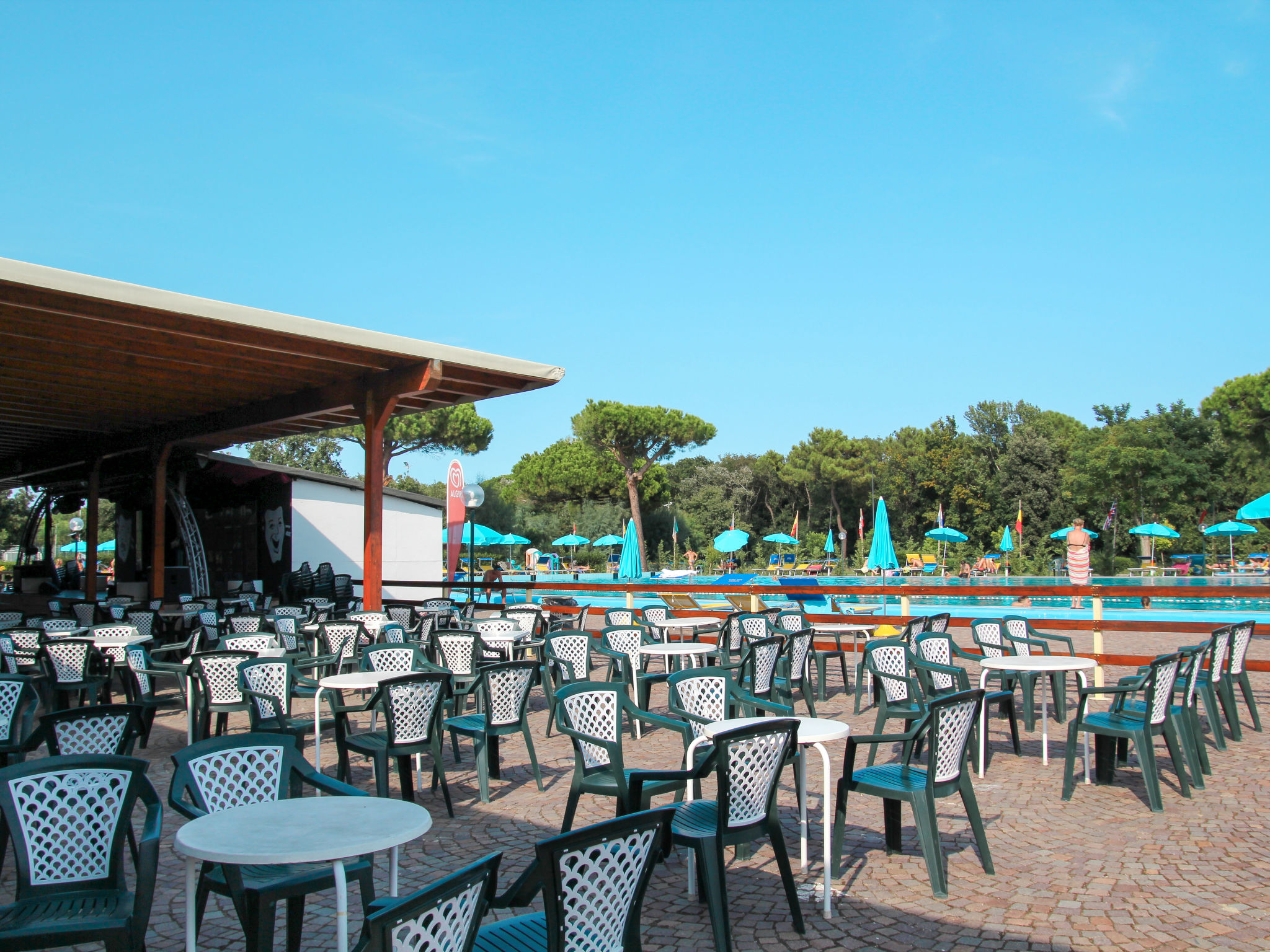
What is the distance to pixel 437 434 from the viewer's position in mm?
38281

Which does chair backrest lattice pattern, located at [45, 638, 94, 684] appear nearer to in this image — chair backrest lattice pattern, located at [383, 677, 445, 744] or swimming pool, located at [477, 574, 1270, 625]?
chair backrest lattice pattern, located at [383, 677, 445, 744]

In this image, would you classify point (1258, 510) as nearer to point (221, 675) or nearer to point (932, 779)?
point (932, 779)

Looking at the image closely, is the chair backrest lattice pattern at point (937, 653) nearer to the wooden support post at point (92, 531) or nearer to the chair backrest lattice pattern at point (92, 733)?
the chair backrest lattice pattern at point (92, 733)

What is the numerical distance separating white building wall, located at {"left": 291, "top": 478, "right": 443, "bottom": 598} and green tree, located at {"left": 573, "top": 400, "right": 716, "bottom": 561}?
61.1 feet

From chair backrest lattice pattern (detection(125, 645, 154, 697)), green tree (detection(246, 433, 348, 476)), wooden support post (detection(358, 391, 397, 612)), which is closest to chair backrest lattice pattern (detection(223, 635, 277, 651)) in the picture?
chair backrest lattice pattern (detection(125, 645, 154, 697))

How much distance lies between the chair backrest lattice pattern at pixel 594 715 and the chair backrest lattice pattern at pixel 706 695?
0.40m

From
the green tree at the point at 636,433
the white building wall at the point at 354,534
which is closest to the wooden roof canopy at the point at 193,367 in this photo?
the white building wall at the point at 354,534

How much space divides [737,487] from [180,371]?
122 feet

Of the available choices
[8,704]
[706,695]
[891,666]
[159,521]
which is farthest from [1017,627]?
[159,521]

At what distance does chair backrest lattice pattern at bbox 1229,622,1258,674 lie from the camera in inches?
254

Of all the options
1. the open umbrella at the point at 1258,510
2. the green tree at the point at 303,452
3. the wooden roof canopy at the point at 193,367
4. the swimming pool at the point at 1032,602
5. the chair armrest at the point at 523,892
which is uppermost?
the green tree at the point at 303,452

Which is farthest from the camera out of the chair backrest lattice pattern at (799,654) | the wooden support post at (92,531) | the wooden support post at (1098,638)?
the wooden support post at (92,531)

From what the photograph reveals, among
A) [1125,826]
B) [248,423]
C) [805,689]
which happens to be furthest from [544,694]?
[248,423]

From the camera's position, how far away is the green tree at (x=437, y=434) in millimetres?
37509
